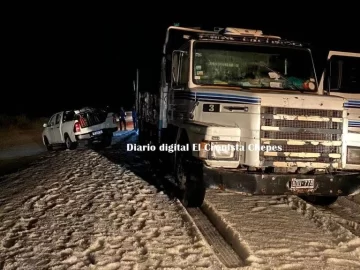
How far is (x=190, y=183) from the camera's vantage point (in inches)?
276

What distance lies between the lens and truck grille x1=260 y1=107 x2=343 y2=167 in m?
6.38

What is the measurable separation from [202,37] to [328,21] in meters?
27.7

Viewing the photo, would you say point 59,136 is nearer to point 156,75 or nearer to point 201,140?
point 156,75

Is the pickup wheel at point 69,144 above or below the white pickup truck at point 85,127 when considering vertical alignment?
below

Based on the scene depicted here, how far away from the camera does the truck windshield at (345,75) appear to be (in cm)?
809

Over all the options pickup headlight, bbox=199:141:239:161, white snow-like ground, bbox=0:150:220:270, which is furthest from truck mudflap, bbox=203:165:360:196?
white snow-like ground, bbox=0:150:220:270

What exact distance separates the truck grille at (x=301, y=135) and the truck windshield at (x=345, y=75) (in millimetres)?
1703

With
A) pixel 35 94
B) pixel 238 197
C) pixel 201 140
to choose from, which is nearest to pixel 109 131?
pixel 238 197

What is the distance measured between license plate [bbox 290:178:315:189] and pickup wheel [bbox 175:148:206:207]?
1.31 meters

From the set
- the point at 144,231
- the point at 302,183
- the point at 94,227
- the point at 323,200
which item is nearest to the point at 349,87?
the point at 323,200

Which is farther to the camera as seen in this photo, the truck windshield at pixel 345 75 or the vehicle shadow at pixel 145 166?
the vehicle shadow at pixel 145 166

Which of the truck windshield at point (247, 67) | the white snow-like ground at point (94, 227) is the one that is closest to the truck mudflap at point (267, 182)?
the white snow-like ground at point (94, 227)

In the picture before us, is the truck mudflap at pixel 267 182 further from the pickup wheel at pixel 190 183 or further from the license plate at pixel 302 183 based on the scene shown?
the pickup wheel at pixel 190 183

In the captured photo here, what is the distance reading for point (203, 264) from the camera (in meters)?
4.91
